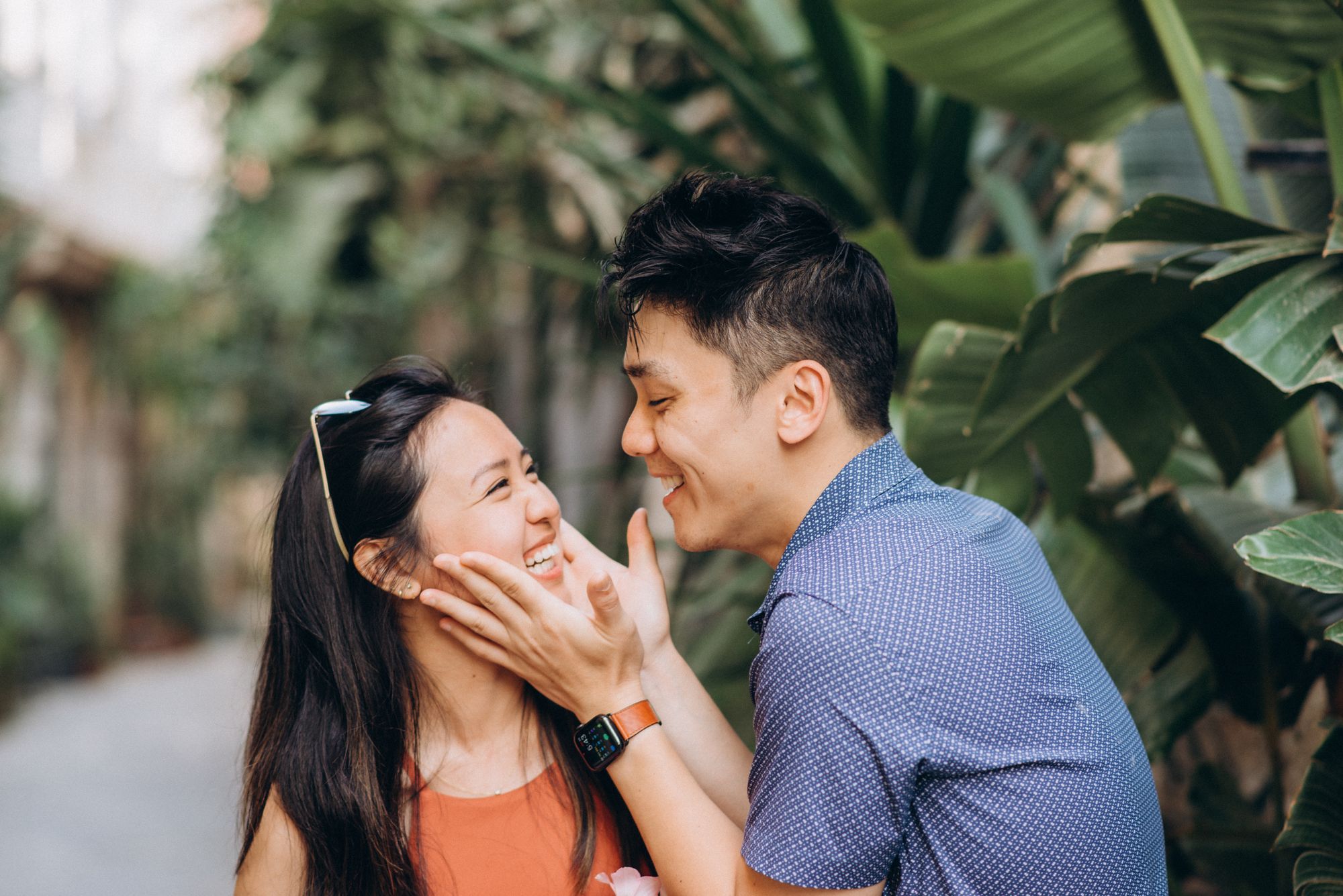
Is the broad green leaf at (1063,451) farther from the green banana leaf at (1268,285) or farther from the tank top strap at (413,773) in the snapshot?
Result: the tank top strap at (413,773)

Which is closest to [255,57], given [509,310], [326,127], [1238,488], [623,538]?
[326,127]

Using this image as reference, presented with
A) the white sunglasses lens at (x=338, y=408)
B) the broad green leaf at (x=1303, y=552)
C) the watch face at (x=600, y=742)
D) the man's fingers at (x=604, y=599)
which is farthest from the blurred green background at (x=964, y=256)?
the watch face at (x=600, y=742)

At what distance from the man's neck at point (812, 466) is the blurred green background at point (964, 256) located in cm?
34

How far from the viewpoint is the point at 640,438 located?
1.48m

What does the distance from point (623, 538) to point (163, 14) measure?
8.42 m

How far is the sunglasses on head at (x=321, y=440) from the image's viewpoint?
1720 millimetres

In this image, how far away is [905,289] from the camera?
1937mm

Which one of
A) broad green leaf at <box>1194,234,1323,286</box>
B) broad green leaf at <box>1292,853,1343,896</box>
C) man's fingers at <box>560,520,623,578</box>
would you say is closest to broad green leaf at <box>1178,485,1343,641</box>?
broad green leaf at <box>1292,853,1343,896</box>

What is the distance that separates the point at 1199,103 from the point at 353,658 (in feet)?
5.95

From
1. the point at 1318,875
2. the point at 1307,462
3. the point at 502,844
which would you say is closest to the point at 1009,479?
the point at 1307,462

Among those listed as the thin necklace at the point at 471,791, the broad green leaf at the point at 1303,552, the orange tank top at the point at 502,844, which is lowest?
the orange tank top at the point at 502,844

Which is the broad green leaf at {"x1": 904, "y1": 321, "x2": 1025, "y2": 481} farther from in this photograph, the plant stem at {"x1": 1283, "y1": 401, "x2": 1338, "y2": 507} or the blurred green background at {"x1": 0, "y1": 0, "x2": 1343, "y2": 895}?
the plant stem at {"x1": 1283, "y1": 401, "x2": 1338, "y2": 507}

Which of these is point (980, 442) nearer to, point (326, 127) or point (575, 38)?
point (575, 38)

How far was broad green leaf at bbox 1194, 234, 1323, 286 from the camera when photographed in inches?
56.2
